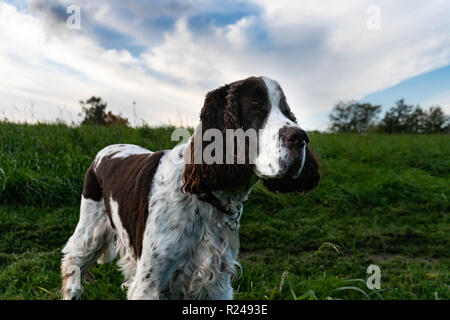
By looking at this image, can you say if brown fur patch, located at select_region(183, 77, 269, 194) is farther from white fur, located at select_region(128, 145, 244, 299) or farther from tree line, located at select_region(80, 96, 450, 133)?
tree line, located at select_region(80, 96, 450, 133)

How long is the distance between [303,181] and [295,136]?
70cm

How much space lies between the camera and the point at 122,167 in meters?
2.77

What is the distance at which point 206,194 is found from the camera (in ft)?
7.13

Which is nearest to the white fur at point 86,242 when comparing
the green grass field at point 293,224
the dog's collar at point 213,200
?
the green grass field at point 293,224

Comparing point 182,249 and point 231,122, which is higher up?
point 231,122

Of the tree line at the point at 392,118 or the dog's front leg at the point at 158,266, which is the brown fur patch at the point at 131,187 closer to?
the dog's front leg at the point at 158,266

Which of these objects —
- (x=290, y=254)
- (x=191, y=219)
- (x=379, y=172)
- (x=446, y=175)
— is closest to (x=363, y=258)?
(x=290, y=254)

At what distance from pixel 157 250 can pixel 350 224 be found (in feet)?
11.9

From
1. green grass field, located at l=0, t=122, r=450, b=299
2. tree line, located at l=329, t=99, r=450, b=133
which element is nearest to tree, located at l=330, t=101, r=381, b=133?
tree line, located at l=329, t=99, r=450, b=133

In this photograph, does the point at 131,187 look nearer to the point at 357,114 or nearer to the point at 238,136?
the point at 238,136

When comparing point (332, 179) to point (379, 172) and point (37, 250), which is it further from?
point (37, 250)

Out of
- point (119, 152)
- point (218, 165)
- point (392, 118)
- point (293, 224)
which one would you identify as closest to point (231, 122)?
point (218, 165)

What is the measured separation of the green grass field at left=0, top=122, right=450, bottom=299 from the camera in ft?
10.3

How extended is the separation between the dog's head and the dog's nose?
0.25ft
